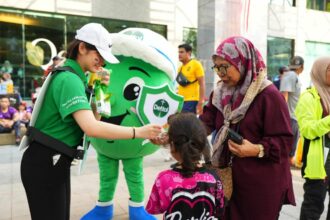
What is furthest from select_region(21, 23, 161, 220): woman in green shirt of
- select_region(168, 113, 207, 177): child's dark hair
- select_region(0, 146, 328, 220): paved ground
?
select_region(0, 146, 328, 220): paved ground

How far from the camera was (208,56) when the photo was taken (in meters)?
8.84

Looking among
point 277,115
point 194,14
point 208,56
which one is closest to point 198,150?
point 277,115

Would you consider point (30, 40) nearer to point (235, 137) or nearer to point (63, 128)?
point (63, 128)

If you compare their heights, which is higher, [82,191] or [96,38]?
[96,38]

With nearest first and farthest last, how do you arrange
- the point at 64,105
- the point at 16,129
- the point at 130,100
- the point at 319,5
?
the point at 64,105, the point at 130,100, the point at 16,129, the point at 319,5

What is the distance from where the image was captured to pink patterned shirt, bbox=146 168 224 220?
164cm

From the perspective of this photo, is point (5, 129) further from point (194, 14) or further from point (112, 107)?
point (194, 14)

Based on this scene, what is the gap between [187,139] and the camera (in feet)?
5.28

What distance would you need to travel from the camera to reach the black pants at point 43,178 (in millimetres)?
1905

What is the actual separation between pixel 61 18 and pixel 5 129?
5523 millimetres

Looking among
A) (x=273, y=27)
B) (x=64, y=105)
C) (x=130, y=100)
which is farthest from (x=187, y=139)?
(x=273, y=27)

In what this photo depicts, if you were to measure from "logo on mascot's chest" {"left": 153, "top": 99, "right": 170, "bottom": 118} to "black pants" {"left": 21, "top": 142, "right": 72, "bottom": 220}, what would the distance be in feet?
3.34

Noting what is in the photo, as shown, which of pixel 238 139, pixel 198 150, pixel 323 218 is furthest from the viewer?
pixel 323 218

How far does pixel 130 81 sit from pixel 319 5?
17.9 meters
